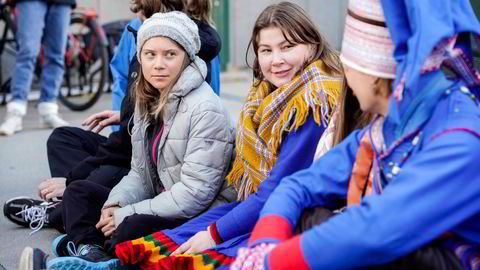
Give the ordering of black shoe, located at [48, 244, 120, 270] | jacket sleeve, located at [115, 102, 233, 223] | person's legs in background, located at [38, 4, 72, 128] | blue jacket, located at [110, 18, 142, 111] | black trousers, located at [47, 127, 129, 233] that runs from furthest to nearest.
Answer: person's legs in background, located at [38, 4, 72, 128] → blue jacket, located at [110, 18, 142, 111] → black trousers, located at [47, 127, 129, 233] → jacket sleeve, located at [115, 102, 233, 223] → black shoe, located at [48, 244, 120, 270]

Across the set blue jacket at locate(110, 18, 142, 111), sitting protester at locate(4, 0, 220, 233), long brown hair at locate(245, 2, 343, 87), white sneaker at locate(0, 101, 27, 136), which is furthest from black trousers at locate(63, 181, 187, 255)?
white sneaker at locate(0, 101, 27, 136)

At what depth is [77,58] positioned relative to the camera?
7828mm

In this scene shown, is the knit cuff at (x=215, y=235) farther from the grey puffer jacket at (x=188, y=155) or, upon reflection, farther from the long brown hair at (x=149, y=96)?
the long brown hair at (x=149, y=96)

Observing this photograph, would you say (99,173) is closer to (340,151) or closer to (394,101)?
(340,151)

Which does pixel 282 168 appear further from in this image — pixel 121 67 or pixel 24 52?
pixel 24 52

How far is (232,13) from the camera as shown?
9.92 meters

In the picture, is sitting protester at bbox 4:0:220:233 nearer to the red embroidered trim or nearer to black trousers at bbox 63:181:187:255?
black trousers at bbox 63:181:187:255

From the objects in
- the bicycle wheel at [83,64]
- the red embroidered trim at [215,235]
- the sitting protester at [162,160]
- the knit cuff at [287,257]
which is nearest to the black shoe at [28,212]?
the sitting protester at [162,160]

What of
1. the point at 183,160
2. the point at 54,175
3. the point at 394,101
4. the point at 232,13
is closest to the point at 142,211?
the point at 183,160

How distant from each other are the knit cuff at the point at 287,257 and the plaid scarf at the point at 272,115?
802mm

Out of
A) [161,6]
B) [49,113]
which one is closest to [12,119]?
[49,113]

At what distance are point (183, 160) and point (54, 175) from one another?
3.83 ft

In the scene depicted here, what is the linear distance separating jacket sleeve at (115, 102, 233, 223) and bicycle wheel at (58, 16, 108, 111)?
4.26 meters

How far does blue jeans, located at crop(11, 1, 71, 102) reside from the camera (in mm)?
6305
